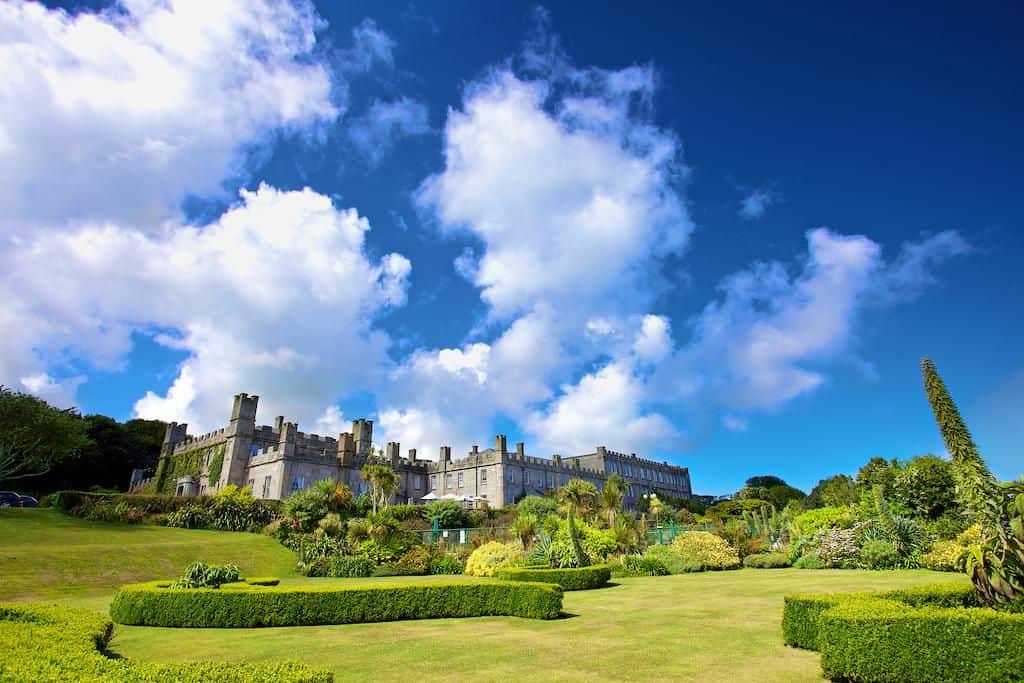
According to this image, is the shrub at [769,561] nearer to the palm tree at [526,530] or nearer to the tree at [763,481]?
the palm tree at [526,530]

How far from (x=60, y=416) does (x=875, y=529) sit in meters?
47.4

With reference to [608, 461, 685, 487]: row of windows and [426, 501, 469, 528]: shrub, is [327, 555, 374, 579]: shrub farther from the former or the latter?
[608, 461, 685, 487]: row of windows

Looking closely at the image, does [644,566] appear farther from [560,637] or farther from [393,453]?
[393,453]

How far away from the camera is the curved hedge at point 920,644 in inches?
245

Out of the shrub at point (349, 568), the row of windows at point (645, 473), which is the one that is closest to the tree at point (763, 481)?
the row of windows at point (645, 473)

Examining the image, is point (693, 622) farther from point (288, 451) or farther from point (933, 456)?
point (288, 451)

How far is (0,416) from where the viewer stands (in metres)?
34.8

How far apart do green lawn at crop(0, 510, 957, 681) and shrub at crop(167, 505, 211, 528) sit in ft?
39.7

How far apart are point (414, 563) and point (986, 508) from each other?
2253 cm

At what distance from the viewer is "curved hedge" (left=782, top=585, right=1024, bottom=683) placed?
6.23 m

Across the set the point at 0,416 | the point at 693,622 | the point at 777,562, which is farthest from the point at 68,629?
the point at 0,416

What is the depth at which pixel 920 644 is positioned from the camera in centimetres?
657

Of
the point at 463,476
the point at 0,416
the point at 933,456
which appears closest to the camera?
the point at 933,456

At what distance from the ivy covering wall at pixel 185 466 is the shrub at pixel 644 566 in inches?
1543
